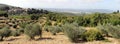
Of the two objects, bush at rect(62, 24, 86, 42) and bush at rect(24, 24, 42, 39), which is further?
bush at rect(24, 24, 42, 39)

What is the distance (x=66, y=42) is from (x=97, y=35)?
153 inches

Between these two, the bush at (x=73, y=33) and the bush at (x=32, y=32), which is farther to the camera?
the bush at (x=32, y=32)

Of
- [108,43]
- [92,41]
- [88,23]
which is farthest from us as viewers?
[88,23]

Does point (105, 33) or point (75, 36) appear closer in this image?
point (75, 36)

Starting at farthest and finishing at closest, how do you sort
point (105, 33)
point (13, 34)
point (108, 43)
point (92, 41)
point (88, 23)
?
1. point (88, 23)
2. point (13, 34)
3. point (105, 33)
4. point (92, 41)
5. point (108, 43)

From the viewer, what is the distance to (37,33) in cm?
2869

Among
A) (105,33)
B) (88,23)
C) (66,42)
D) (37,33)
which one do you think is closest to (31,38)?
(37,33)

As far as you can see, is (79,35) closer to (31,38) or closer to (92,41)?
(92,41)

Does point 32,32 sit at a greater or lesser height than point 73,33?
lesser

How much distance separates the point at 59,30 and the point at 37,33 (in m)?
9.55

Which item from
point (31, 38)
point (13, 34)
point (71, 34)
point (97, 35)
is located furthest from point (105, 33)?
point (13, 34)

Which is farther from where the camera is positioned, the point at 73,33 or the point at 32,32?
the point at 32,32

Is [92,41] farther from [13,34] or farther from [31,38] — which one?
[13,34]

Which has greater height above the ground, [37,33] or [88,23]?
[37,33]
